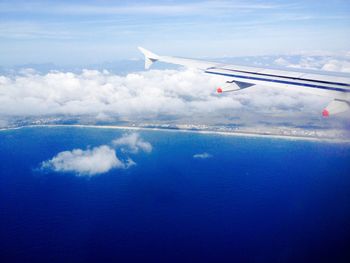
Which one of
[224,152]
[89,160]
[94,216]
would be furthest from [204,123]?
[94,216]

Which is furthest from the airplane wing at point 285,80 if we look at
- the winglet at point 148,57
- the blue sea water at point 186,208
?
the blue sea water at point 186,208

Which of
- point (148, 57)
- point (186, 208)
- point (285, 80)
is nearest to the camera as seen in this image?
point (285, 80)

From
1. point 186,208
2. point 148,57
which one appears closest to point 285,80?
point 148,57

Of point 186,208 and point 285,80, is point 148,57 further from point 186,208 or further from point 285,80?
point 186,208

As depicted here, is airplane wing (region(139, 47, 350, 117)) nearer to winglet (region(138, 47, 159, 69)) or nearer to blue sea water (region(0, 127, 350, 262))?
winglet (region(138, 47, 159, 69))

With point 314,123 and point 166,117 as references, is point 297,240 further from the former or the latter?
point 166,117

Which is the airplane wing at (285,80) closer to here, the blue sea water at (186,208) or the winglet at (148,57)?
the winglet at (148,57)

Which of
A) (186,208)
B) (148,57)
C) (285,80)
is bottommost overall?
(186,208)
